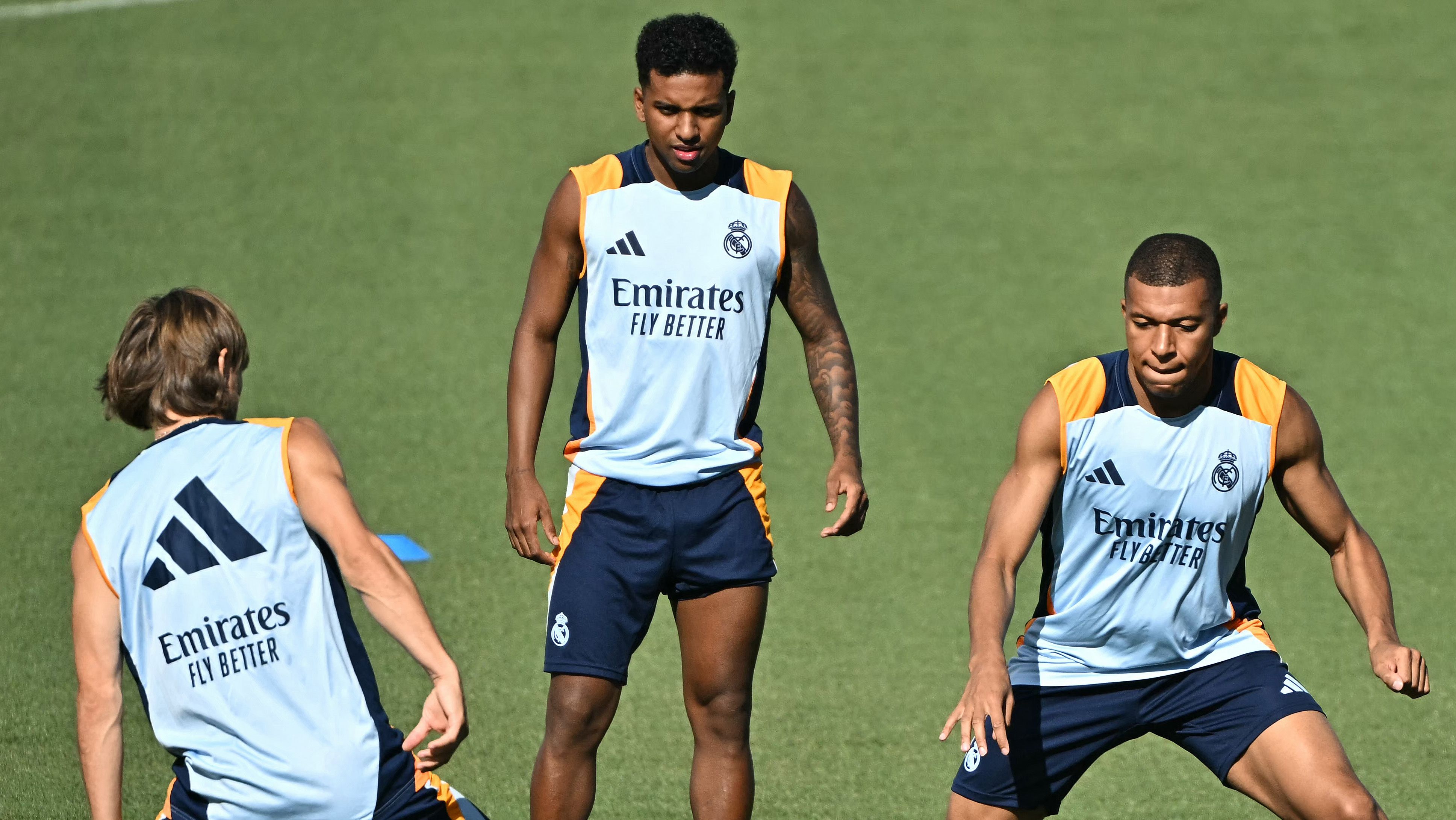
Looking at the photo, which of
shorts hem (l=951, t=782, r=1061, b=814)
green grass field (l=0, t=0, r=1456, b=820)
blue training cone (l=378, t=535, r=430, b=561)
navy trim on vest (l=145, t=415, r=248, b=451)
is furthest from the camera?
blue training cone (l=378, t=535, r=430, b=561)

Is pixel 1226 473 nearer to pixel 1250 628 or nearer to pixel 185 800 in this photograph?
pixel 1250 628

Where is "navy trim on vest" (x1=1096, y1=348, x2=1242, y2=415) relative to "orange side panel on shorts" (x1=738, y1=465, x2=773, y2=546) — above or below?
above

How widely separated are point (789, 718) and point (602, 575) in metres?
2.05

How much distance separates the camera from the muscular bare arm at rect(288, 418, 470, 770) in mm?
3275

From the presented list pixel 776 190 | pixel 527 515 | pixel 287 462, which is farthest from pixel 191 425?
pixel 776 190

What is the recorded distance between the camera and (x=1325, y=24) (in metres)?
13.4

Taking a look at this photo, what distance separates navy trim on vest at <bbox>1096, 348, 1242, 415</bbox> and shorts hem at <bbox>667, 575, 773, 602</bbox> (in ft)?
3.35

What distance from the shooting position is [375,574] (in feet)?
10.8

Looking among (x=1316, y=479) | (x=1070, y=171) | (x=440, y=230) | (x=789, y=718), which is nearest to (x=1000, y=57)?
(x=1070, y=171)

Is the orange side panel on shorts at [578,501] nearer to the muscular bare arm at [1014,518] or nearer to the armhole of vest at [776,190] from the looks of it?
the armhole of vest at [776,190]

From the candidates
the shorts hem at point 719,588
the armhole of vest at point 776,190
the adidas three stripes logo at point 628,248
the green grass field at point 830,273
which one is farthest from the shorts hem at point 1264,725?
the adidas three stripes logo at point 628,248

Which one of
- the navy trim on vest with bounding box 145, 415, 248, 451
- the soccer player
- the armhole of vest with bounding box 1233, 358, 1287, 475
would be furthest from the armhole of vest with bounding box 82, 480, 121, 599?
the armhole of vest with bounding box 1233, 358, 1287, 475

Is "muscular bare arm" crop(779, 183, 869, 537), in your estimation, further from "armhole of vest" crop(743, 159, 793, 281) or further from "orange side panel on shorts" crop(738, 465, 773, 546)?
"orange side panel on shorts" crop(738, 465, 773, 546)

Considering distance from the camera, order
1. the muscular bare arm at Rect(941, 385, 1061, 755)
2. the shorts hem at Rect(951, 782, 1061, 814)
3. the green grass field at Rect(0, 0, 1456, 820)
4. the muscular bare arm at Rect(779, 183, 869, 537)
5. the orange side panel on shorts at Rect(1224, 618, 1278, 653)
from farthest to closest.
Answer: the green grass field at Rect(0, 0, 1456, 820)
the muscular bare arm at Rect(779, 183, 869, 537)
the orange side panel on shorts at Rect(1224, 618, 1278, 653)
the shorts hem at Rect(951, 782, 1061, 814)
the muscular bare arm at Rect(941, 385, 1061, 755)
